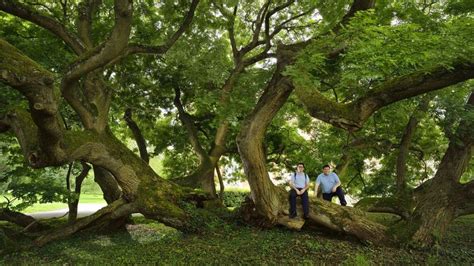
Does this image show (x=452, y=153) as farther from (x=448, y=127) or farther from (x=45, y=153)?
(x=45, y=153)

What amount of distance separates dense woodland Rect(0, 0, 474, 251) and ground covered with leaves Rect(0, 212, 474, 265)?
39 cm

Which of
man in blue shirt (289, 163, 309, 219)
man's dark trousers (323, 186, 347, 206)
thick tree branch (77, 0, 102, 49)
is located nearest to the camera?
man in blue shirt (289, 163, 309, 219)

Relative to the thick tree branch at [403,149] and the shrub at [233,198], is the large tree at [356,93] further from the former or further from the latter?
the shrub at [233,198]

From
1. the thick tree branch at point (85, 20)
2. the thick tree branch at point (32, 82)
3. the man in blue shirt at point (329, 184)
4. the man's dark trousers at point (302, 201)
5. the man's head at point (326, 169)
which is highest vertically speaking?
the thick tree branch at point (85, 20)

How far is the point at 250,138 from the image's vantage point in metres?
8.52

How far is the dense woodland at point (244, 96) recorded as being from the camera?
255 inches

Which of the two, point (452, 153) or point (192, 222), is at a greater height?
point (452, 153)

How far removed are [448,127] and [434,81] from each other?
3.05m

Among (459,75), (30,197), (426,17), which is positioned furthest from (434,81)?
(30,197)

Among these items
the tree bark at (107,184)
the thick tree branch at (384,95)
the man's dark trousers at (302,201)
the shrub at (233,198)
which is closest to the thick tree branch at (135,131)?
the tree bark at (107,184)

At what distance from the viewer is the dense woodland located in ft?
21.3

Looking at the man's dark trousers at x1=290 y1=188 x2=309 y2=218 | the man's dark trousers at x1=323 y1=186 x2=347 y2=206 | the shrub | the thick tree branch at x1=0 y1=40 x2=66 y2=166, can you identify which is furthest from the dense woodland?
the shrub

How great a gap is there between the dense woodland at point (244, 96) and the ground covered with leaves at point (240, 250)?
15.4 inches

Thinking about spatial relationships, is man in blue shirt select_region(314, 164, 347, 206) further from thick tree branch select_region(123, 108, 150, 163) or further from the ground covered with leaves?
thick tree branch select_region(123, 108, 150, 163)
